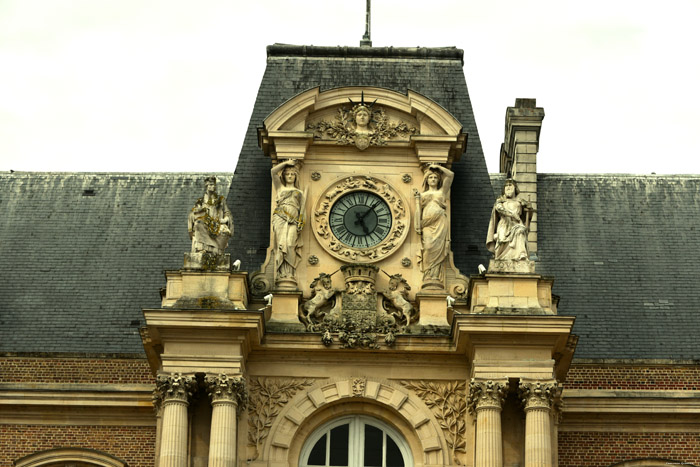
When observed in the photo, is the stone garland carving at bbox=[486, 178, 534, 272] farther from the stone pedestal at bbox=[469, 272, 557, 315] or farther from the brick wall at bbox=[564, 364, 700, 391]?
the brick wall at bbox=[564, 364, 700, 391]

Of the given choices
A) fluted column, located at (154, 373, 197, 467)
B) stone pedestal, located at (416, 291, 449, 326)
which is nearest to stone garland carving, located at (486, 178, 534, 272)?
stone pedestal, located at (416, 291, 449, 326)

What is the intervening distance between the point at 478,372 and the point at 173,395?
20.7ft

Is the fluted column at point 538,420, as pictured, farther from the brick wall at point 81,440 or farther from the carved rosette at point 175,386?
the brick wall at point 81,440

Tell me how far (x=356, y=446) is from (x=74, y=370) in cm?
756

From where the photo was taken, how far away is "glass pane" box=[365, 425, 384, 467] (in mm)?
38031

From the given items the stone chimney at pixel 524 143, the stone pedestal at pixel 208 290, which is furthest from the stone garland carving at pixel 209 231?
the stone chimney at pixel 524 143

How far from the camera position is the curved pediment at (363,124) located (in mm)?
40031

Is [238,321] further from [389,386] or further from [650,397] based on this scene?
[650,397]

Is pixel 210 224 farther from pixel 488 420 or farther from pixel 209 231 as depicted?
pixel 488 420

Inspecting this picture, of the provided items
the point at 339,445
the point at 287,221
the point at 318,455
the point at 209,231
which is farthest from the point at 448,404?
the point at 209,231

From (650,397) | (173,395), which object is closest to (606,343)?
(650,397)

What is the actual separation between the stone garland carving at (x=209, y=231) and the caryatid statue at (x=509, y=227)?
18.7 ft

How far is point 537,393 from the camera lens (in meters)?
36.8

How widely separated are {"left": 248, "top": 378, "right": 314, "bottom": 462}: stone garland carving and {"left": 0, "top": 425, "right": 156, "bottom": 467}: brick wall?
381cm
